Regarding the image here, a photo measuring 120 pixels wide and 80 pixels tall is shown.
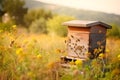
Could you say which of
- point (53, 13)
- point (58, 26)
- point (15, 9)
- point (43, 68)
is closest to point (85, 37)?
point (43, 68)

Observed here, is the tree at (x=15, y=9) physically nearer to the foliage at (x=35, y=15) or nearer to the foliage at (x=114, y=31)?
the foliage at (x=35, y=15)

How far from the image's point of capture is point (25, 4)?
5.38 meters

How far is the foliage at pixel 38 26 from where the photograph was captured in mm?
4979

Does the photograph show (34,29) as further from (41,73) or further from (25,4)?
(41,73)

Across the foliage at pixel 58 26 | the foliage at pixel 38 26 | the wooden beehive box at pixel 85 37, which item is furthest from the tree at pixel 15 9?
the wooden beehive box at pixel 85 37

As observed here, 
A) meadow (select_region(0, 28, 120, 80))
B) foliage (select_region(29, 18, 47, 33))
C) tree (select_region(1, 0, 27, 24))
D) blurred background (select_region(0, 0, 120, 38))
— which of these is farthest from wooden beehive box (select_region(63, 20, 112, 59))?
tree (select_region(1, 0, 27, 24))

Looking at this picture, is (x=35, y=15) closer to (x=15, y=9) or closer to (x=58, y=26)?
(x=58, y=26)

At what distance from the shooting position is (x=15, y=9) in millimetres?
5766

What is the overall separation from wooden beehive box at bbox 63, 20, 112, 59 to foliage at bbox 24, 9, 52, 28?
3.52ft

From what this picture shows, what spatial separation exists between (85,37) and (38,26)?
4.11 ft

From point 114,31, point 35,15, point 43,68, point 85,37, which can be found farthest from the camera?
point 35,15

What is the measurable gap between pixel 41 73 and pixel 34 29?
7.12 ft

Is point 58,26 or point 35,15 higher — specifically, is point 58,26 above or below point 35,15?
below

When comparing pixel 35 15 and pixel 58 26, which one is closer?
pixel 58 26
